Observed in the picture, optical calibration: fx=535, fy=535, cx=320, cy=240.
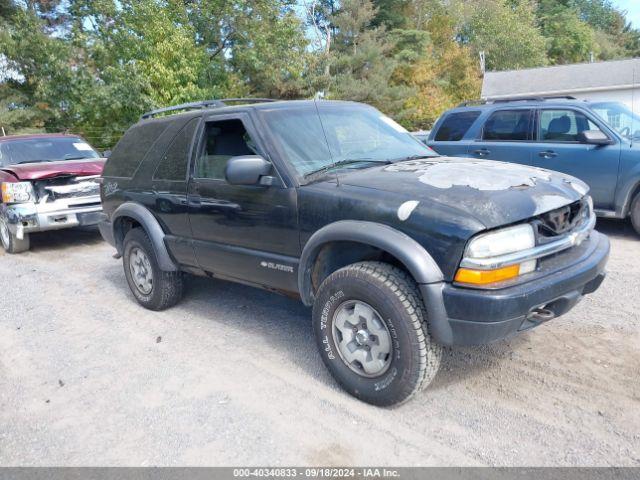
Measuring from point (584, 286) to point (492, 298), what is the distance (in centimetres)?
91

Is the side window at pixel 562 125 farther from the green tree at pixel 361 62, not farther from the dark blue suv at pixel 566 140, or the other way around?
the green tree at pixel 361 62

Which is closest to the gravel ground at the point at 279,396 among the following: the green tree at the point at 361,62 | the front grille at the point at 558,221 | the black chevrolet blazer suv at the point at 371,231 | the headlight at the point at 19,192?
the black chevrolet blazer suv at the point at 371,231

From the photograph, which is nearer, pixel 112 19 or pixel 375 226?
pixel 375 226

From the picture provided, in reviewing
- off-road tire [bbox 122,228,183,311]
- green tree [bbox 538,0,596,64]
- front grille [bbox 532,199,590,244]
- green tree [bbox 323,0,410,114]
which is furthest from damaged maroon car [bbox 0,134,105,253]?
green tree [bbox 538,0,596,64]

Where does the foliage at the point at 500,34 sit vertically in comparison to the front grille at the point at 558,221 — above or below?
above

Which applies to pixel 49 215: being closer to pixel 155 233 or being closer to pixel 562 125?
pixel 155 233

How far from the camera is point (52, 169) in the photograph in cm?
815

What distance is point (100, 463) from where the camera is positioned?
9.68 feet

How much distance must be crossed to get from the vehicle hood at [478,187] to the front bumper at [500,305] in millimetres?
363

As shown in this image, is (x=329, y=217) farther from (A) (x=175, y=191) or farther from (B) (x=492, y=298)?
(A) (x=175, y=191)

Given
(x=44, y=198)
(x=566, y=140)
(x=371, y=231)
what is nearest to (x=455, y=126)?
(x=566, y=140)

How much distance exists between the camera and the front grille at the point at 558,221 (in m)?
3.09

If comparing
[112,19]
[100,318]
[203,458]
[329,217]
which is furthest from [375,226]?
[112,19]

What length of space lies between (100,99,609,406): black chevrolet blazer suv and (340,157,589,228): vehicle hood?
0.01m
